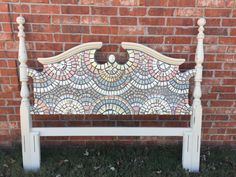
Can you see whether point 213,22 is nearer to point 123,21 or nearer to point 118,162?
point 123,21

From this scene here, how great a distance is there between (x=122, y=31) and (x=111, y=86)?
0.48 meters

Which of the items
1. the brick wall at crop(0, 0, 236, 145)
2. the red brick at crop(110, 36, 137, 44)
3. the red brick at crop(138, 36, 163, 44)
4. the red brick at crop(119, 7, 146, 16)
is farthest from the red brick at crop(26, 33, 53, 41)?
the red brick at crop(138, 36, 163, 44)

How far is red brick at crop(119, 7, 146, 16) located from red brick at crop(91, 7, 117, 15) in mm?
58

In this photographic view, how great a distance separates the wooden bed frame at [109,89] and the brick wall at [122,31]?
161 millimetres

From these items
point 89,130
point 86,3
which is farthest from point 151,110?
point 86,3

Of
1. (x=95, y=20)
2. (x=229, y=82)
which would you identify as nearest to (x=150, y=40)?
(x=95, y=20)

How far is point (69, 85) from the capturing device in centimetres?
277

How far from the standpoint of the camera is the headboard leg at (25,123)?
2688 mm

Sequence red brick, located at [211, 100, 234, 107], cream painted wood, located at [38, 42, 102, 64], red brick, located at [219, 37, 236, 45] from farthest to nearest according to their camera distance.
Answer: red brick, located at [211, 100, 234, 107]
red brick, located at [219, 37, 236, 45]
cream painted wood, located at [38, 42, 102, 64]

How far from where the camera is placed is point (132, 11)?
2789mm

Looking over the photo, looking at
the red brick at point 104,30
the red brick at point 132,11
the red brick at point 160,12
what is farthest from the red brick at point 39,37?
the red brick at point 160,12

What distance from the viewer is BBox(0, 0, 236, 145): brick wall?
9.11ft

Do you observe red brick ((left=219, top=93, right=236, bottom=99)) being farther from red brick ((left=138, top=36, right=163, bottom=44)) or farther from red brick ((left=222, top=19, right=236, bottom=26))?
red brick ((left=138, top=36, right=163, bottom=44))

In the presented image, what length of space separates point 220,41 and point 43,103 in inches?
→ 62.6
